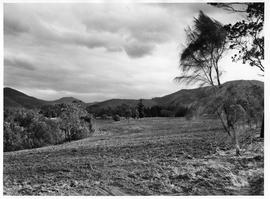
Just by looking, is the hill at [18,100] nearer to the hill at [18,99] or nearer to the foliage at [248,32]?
the hill at [18,99]

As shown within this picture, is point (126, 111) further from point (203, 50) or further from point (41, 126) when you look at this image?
point (203, 50)

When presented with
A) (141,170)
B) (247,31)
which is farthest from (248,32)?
(141,170)

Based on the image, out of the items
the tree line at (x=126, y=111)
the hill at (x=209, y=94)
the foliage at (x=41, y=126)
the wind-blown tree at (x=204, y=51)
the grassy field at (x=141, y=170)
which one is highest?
the wind-blown tree at (x=204, y=51)

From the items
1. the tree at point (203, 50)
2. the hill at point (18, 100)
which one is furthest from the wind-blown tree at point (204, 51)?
the hill at point (18, 100)

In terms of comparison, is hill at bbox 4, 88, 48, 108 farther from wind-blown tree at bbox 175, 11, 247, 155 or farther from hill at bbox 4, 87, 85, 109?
wind-blown tree at bbox 175, 11, 247, 155

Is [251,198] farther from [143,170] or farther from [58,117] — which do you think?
[58,117]

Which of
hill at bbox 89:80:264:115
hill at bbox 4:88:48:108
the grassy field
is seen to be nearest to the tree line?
hill at bbox 4:88:48:108

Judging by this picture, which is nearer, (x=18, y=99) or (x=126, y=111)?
(x=18, y=99)
